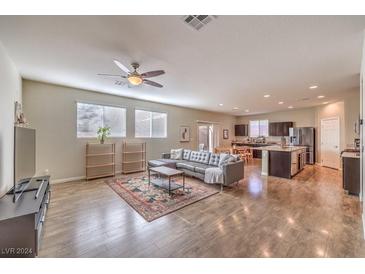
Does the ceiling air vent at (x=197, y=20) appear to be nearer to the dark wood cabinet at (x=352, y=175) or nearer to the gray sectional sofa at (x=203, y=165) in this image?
the gray sectional sofa at (x=203, y=165)

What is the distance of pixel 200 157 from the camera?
5164 mm

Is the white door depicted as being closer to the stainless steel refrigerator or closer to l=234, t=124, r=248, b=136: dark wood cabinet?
the stainless steel refrigerator

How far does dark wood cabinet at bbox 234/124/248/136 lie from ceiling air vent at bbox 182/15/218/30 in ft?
29.8

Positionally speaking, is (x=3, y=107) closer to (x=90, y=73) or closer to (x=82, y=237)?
(x=90, y=73)

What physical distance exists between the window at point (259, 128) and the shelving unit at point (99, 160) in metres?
8.10

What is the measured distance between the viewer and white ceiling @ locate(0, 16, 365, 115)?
1.91m

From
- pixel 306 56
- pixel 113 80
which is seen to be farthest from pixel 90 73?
pixel 306 56

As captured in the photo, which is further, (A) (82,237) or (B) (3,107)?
(B) (3,107)

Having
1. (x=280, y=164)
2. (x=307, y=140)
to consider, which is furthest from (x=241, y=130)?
(x=280, y=164)

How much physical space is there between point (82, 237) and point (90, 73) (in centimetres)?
307
